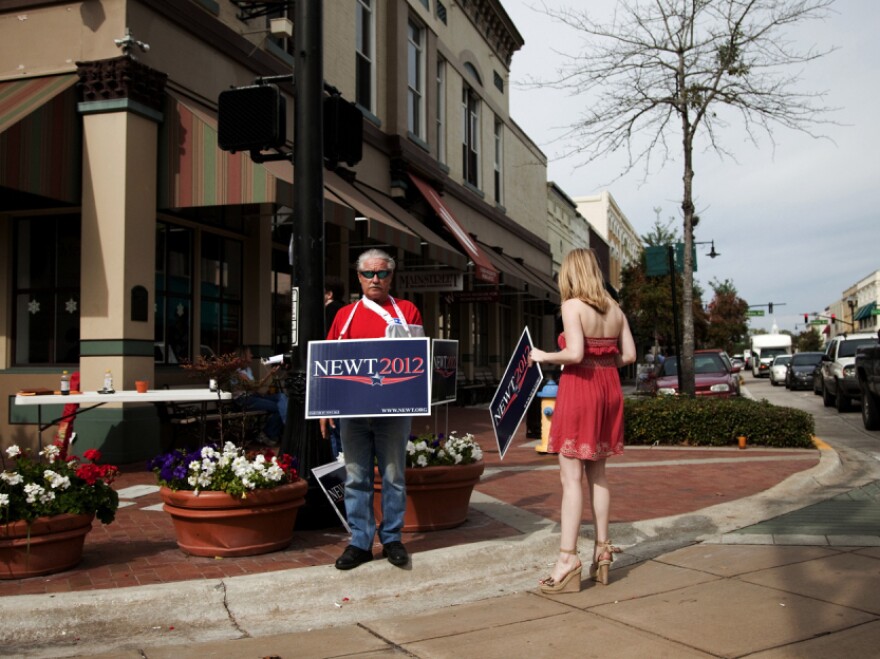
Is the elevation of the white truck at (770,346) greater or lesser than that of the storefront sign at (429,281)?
lesser

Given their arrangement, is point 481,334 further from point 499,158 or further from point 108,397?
point 108,397

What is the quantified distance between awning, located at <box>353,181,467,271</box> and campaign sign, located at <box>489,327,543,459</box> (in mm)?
6884

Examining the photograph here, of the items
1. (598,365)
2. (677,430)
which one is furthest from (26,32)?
(677,430)

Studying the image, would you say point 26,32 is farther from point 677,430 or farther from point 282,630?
point 677,430

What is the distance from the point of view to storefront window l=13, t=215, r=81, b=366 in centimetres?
978

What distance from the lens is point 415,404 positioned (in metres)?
4.63

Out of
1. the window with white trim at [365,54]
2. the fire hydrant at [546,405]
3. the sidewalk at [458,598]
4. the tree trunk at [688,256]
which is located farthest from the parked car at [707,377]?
the sidewalk at [458,598]

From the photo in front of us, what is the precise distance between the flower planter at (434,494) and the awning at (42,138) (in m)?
5.31

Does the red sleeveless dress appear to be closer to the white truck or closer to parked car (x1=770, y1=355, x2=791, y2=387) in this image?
parked car (x1=770, y1=355, x2=791, y2=387)

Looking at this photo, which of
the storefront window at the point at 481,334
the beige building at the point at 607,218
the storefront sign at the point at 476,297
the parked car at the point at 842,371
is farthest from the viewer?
the beige building at the point at 607,218

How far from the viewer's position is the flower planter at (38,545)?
14.3 ft

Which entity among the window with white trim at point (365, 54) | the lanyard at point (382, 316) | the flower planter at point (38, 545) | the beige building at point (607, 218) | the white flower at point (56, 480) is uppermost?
the beige building at point (607, 218)

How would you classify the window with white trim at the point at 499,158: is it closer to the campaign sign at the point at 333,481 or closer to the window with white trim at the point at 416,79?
the window with white trim at the point at 416,79

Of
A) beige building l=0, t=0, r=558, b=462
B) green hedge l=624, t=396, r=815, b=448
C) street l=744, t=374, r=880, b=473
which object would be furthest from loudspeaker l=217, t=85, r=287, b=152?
street l=744, t=374, r=880, b=473
